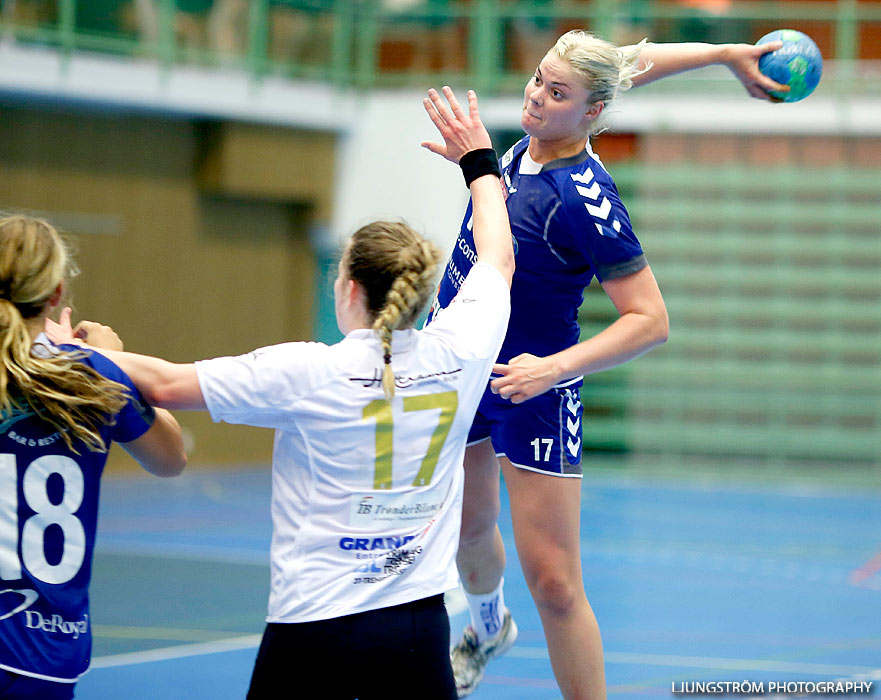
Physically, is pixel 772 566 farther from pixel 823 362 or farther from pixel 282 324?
pixel 282 324

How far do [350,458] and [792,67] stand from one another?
203 cm

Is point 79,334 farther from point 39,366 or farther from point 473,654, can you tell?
point 473,654

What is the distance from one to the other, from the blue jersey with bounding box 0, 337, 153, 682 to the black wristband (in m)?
1.04

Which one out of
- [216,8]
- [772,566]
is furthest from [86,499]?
[216,8]

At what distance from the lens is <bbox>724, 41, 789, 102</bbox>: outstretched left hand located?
3.64 m

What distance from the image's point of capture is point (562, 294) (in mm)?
3426

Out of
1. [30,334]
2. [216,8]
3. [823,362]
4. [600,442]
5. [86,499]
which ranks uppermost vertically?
[216,8]

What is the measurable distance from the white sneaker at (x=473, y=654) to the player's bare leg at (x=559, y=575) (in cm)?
55

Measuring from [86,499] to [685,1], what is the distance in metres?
11.5

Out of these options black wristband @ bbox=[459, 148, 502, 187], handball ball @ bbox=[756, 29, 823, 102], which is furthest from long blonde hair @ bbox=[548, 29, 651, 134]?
handball ball @ bbox=[756, 29, 823, 102]

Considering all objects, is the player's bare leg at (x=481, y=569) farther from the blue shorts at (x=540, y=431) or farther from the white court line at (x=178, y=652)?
the white court line at (x=178, y=652)

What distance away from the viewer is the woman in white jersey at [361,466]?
2352 mm

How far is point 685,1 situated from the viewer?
12.6 metres

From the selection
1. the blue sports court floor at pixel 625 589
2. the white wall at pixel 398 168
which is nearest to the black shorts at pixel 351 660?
the blue sports court floor at pixel 625 589
